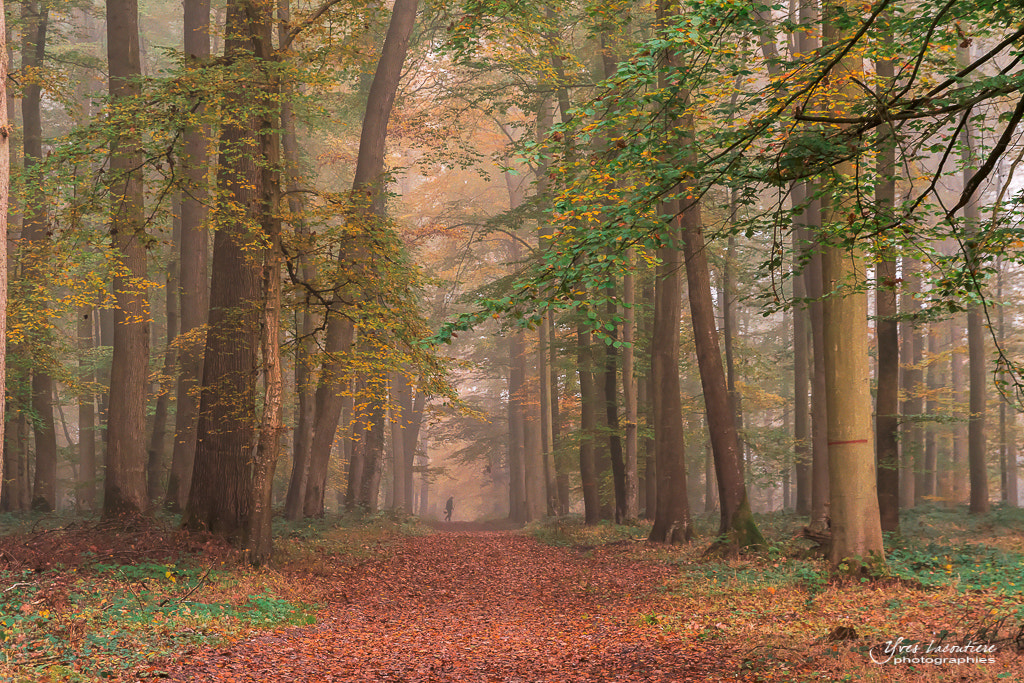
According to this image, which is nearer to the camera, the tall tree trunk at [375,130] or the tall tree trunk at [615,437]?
the tall tree trunk at [375,130]

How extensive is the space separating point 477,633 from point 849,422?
4950 mm

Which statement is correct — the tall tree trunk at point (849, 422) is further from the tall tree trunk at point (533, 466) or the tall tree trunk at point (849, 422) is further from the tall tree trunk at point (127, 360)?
the tall tree trunk at point (533, 466)

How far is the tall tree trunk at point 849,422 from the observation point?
27.5 feet

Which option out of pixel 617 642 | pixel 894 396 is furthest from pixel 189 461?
pixel 894 396

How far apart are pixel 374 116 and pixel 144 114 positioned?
7246 millimetres

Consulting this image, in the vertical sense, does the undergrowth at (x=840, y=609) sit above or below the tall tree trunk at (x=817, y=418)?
below

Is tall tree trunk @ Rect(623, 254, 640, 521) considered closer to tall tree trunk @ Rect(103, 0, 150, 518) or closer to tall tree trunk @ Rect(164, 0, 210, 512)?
tall tree trunk @ Rect(164, 0, 210, 512)

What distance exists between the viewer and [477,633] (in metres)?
7.69

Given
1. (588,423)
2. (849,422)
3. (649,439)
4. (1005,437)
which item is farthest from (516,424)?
(849,422)

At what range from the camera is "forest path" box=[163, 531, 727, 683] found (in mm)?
5668

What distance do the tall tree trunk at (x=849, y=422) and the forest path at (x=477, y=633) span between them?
100 inches

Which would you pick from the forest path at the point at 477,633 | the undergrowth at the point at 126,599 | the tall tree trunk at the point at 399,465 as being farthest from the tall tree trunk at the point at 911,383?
the undergrowth at the point at 126,599

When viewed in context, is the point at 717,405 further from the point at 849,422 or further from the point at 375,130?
the point at 375,130

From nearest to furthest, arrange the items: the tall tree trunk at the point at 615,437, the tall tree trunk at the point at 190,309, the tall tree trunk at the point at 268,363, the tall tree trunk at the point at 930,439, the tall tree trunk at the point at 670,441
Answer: the tall tree trunk at the point at 268,363 < the tall tree trunk at the point at 670,441 < the tall tree trunk at the point at 190,309 < the tall tree trunk at the point at 615,437 < the tall tree trunk at the point at 930,439
